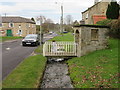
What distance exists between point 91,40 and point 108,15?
30.0ft

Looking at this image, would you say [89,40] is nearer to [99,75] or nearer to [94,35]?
[94,35]

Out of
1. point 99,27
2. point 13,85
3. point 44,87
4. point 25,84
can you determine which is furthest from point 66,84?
point 99,27

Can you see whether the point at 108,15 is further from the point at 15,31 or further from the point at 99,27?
the point at 15,31

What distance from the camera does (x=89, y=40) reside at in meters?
12.8

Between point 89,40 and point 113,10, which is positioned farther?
point 113,10

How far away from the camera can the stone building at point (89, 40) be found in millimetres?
12527

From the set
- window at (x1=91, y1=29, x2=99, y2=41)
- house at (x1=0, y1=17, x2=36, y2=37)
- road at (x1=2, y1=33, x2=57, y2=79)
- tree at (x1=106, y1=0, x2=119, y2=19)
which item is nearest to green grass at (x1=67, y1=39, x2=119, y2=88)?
window at (x1=91, y1=29, x2=99, y2=41)

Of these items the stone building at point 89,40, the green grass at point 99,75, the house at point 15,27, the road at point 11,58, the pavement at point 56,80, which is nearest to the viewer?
the green grass at point 99,75

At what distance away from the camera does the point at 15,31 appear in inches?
1950

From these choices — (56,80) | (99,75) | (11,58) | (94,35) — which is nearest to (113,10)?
(94,35)

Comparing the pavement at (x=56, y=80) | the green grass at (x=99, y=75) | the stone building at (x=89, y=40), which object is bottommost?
the pavement at (x=56, y=80)

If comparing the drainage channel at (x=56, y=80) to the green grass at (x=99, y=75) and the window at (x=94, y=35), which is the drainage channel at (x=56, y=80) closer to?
the green grass at (x=99, y=75)

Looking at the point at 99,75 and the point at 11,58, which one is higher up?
the point at 11,58

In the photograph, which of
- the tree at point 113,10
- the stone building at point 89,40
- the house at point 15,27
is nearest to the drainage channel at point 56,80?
the stone building at point 89,40
